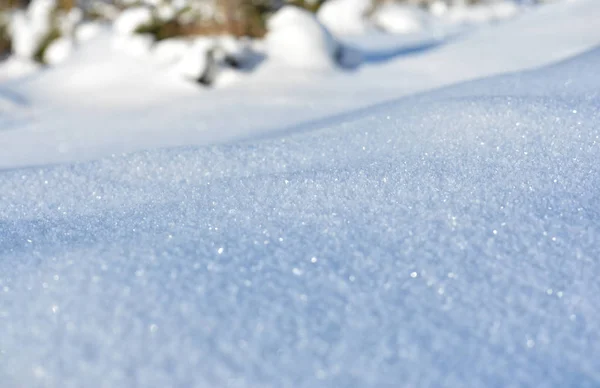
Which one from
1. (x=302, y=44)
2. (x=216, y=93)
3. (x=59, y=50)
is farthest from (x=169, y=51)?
(x=59, y=50)

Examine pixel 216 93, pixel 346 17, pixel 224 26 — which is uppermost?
pixel 224 26

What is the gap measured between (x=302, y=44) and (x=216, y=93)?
2.48 feet

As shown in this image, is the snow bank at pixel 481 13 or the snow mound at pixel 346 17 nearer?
the snow mound at pixel 346 17

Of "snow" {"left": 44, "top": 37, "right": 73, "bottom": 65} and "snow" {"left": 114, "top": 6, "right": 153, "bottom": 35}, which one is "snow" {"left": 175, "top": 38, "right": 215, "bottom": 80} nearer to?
"snow" {"left": 114, "top": 6, "right": 153, "bottom": 35}

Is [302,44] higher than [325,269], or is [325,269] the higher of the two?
[325,269]

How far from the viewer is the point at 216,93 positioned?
3.43 meters

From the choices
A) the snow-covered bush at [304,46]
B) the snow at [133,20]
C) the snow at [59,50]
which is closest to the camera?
the snow-covered bush at [304,46]

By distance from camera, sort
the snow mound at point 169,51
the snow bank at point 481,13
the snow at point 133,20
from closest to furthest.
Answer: the snow mound at point 169,51, the snow at point 133,20, the snow bank at point 481,13

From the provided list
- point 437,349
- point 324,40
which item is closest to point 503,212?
point 437,349

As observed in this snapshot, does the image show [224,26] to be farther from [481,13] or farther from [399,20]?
[481,13]

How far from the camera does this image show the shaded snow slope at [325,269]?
2.06 ft

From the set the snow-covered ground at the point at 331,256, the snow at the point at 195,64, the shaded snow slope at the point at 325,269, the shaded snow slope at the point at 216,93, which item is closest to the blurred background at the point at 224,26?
the snow at the point at 195,64

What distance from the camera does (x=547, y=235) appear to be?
2.72 feet

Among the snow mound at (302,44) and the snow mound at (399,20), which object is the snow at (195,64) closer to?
the snow mound at (302,44)
